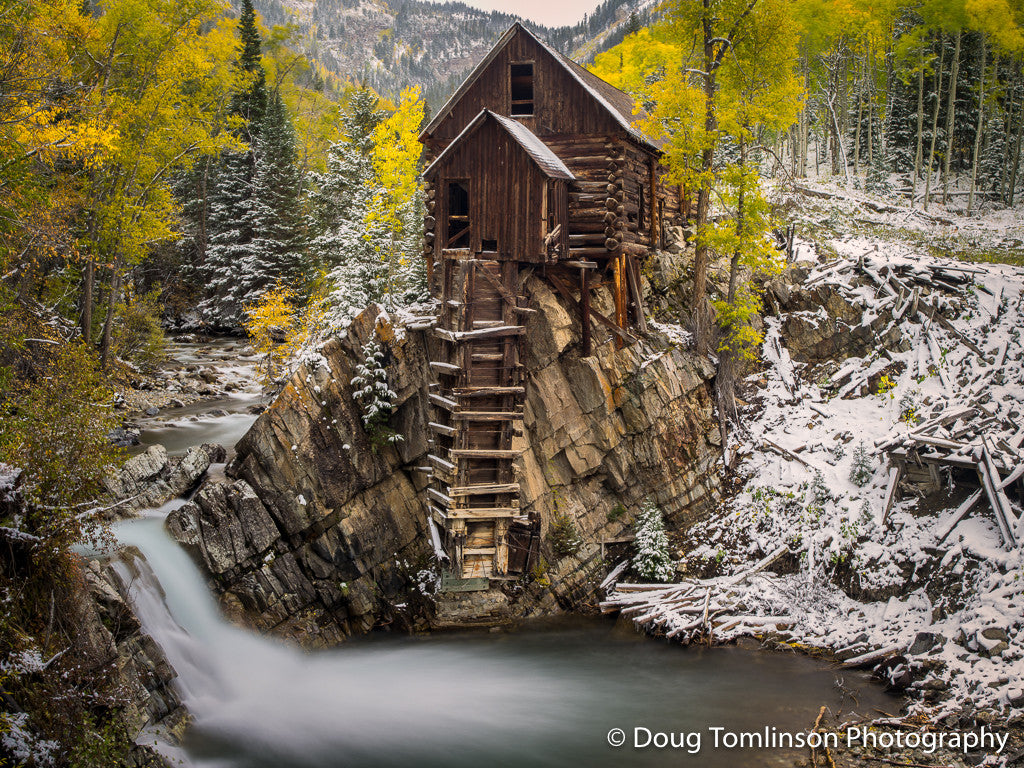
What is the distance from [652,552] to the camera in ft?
57.1

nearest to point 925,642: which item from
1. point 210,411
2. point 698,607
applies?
point 698,607

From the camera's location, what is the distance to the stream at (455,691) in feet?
40.5

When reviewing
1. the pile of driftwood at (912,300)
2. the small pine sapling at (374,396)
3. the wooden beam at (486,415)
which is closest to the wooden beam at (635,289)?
the wooden beam at (486,415)

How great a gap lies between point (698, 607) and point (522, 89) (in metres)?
16.1

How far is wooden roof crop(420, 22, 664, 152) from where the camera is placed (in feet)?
63.6

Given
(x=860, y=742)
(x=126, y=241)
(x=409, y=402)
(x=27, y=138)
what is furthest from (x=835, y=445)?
(x=126, y=241)

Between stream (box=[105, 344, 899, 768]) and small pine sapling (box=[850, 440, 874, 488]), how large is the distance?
5088mm

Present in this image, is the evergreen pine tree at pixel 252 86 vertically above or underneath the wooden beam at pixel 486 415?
above

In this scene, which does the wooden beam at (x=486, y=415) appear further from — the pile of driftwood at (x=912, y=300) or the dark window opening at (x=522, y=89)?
the pile of driftwood at (x=912, y=300)

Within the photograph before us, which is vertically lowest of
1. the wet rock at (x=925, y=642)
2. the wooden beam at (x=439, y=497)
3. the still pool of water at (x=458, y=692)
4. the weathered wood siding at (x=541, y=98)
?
the still pool of water at (x=458, y=692)

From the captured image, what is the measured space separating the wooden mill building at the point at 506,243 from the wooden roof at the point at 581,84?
0.06 meters

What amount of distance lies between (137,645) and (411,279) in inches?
528

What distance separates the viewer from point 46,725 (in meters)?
8.30

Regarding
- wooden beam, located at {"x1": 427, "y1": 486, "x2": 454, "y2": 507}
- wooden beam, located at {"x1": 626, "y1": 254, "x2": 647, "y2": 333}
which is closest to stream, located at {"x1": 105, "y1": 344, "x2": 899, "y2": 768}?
wooden beam, located at {"x1": 427, "y1": 486, "x2": 454, "y2": 507}
